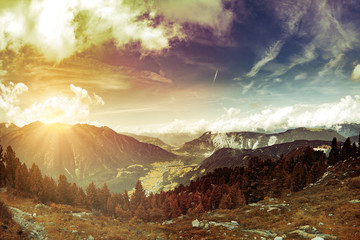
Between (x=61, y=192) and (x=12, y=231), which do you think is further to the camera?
(x=61, y=192)

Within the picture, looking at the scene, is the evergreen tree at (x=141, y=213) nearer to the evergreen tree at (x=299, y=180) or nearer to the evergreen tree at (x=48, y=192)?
the evergreen tree at (x=48, y=192)

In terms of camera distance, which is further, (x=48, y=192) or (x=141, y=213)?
(x=141, y=213)

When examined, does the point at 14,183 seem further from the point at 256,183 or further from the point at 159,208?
the point at 256,183

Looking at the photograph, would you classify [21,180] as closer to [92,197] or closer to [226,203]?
[92,197]

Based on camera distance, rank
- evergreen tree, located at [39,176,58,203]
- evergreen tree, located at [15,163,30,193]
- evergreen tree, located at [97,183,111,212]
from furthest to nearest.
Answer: evergreen tree, located at [97,183,111,212], evergreen tree, located at [39,176,58,203], evergreen tree, located at [15,163,30,193]

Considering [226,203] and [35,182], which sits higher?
[35,182]

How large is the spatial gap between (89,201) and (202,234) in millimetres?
84486

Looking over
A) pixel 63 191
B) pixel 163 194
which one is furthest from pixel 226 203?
pixel 63 191

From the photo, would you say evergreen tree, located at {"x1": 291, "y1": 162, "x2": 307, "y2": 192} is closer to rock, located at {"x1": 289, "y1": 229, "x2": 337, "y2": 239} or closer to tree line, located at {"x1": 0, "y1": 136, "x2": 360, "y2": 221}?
tree line, located at {"x1": 0, "y1": 136, "x2": 360, "y2": 221}

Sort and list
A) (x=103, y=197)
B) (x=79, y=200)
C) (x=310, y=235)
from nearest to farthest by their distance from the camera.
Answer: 1. (x=310, y=235)
2. (x=79, y=200)
3. (x=103, y=197)

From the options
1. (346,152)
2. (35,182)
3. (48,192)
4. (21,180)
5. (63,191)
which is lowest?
(63,191)

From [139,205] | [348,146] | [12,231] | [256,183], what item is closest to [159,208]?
[139,205]

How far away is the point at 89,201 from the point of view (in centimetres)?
9012

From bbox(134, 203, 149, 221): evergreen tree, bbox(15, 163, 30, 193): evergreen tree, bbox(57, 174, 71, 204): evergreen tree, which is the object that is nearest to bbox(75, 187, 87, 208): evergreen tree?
bbox(57, 174, 71, 204): evergreen tree
